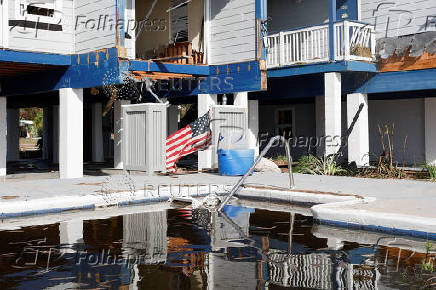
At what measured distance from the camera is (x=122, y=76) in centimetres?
1506

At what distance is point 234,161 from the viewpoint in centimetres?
1683

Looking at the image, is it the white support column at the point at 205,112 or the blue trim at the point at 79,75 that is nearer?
the blue trim at the point at 79,75

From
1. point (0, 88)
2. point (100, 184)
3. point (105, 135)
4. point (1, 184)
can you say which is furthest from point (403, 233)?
point (105, 135)

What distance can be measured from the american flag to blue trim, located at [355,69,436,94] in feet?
16.9

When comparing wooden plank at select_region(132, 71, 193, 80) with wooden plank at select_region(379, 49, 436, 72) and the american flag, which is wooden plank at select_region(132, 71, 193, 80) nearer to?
the american flag

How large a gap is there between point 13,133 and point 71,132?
13227 mm

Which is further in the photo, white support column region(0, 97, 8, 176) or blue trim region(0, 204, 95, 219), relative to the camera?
white support column region(0, 97, 8, 176)

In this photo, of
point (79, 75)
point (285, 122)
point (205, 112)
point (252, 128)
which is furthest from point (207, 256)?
point (285, 122)

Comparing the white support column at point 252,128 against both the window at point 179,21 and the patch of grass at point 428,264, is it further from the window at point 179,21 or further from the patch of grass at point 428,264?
the patch of grass at point 428,264

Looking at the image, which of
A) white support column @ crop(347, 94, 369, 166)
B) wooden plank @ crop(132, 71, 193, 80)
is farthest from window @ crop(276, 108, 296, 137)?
wooden plank @ crop(132, 71, 193, 80)

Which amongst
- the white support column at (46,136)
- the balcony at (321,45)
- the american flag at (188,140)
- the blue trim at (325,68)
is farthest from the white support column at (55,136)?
the blue trim at (325,68)

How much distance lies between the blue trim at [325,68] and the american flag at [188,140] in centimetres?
309

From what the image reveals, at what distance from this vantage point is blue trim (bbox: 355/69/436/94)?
57.4 feet

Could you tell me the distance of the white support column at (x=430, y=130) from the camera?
64.2ft
